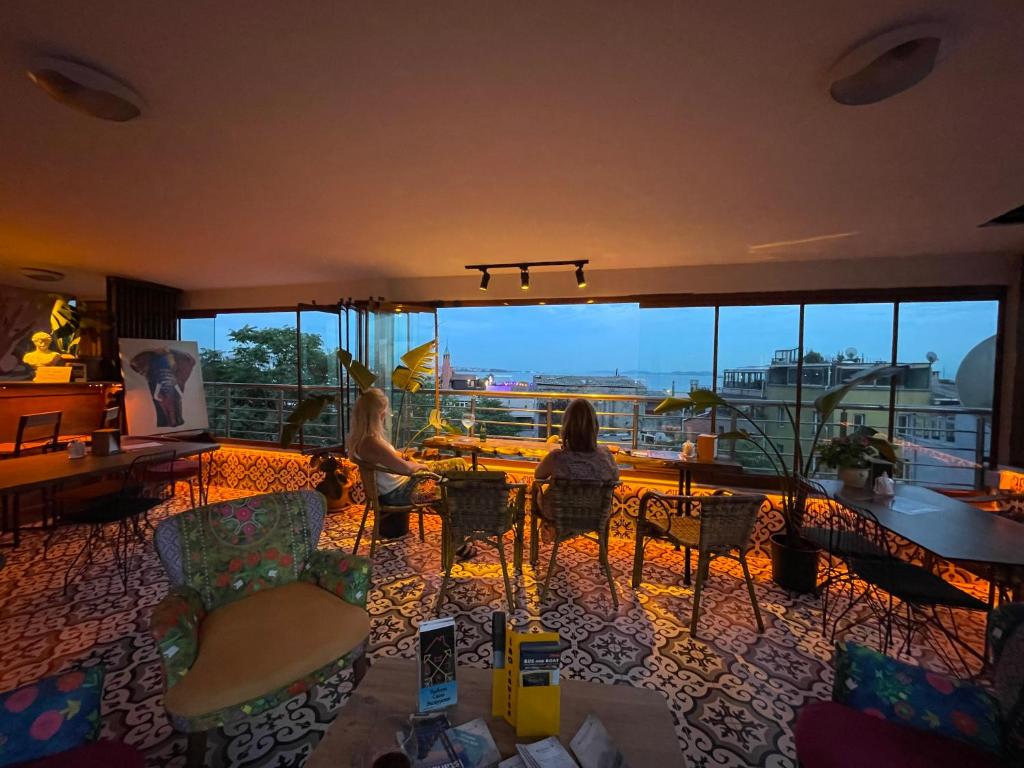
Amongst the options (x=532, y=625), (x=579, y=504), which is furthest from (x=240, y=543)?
(x=579, y=504)

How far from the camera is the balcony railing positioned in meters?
3.66

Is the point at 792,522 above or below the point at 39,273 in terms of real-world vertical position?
below

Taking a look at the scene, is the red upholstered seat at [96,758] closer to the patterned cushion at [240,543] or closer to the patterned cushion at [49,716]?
the patterned cushion at [49,716]

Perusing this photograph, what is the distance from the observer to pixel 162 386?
16.5ft

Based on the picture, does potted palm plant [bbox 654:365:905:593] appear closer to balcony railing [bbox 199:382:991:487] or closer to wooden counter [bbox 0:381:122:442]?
balcony railing [bbox 199:382:991:487]

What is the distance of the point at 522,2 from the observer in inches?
44.8

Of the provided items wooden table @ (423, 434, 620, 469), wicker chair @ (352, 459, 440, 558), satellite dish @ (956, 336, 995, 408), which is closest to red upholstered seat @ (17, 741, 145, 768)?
wicker chair @ (352, 459, 440, 558)

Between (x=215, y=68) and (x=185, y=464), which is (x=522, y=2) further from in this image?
(x=185, y=464)

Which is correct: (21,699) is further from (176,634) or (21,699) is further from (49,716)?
(176,634)

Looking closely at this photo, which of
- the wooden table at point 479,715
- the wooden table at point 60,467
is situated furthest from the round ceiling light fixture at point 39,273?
the wooden table at point 479,715

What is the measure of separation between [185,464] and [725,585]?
4696 millimetres

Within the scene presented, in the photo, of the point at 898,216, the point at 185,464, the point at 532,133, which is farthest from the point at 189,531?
the point at 898,216

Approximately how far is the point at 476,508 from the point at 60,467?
121 inches

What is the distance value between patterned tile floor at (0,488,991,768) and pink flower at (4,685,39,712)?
2.30 feet
